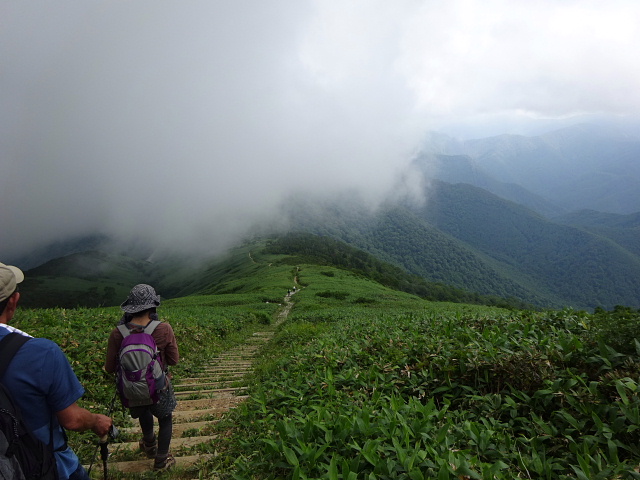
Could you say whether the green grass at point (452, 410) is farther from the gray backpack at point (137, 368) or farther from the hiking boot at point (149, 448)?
the gray backpack at point (137, 368)

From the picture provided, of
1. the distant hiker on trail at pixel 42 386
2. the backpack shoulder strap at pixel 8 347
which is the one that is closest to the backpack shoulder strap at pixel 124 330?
the distant hiker on trail at pixel 42 386

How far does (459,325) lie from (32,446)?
8.42 meters

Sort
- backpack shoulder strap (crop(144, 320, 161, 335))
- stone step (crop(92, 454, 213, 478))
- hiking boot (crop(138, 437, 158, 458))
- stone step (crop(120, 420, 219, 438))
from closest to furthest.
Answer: backpack shoulder strap (crop(144, 320, 161, 335)) < stone step (crop(92, 454, 213, 478)) < hiking boot (crop(138, 437, 158, 458)) < stone step (crop(120, 420, 219, 438))

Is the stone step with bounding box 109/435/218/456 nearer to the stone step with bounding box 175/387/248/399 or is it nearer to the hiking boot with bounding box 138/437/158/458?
the hiking boot with bounding box 138/437/158/458

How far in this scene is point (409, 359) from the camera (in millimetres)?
6953

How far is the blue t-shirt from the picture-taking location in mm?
2996

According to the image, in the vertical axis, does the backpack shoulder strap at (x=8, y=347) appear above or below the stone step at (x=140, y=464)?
above

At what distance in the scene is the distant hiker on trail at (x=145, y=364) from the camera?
4867 mm

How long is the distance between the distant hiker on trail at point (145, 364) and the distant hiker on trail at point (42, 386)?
123 cm

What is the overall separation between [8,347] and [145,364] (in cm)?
216

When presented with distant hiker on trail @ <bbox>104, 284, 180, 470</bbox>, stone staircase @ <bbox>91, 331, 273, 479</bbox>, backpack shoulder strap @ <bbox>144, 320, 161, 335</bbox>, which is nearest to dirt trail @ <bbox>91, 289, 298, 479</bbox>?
stone staircase @ <bbox>91, 331, 273, 479</bbox>

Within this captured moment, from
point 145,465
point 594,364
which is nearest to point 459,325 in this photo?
point 594,364

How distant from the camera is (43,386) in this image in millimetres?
3127

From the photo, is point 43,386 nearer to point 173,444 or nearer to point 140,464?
point 140,464
